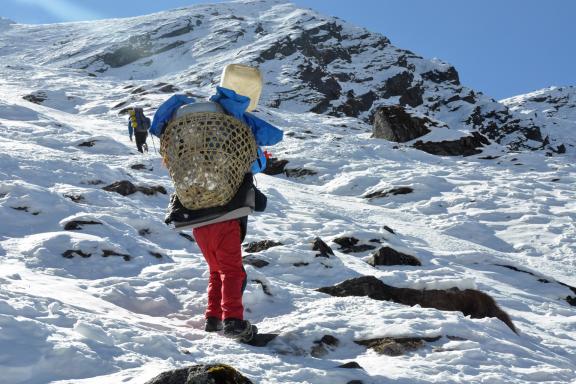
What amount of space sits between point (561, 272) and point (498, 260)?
1224 millimetres

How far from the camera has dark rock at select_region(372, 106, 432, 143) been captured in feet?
84.1

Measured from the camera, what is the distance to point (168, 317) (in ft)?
15.2

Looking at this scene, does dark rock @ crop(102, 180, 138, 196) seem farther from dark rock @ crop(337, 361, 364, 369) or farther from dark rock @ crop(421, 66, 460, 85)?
dark rock @ crop(421, 66, 460, 85)

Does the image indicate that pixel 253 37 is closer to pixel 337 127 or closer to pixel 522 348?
pixel 337 127

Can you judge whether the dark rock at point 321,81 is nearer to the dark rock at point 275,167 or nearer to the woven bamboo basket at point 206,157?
the dark rock at point 275,167

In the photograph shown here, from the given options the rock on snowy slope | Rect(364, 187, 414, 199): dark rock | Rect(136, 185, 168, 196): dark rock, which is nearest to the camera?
Rect(136, 185, 168, 196): dark rock

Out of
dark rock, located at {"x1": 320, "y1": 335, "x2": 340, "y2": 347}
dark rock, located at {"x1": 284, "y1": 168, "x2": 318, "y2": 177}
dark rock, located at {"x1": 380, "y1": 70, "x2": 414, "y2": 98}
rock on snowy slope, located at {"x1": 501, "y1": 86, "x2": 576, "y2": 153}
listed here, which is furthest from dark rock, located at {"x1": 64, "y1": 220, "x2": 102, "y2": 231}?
rock on snowy slope, located at {"x1": 501, "y1": 86, "x2": 576, "y2": 153}

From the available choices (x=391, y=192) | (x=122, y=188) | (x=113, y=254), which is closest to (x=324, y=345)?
(x=113, y=254)

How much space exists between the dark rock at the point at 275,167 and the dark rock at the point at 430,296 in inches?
513

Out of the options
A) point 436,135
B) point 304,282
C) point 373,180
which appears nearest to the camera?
point 304,282

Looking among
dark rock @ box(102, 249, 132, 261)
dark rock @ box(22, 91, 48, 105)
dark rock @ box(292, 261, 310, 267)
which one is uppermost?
dark rock @ box(22, 91, 48, 105)

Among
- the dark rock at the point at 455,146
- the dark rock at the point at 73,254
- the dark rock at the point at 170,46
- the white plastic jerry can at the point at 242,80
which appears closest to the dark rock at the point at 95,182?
the dark rock at the point at 73,254

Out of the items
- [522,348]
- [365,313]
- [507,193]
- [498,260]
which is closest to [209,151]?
[365,313]

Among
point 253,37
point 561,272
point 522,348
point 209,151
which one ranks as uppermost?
point 253,37
